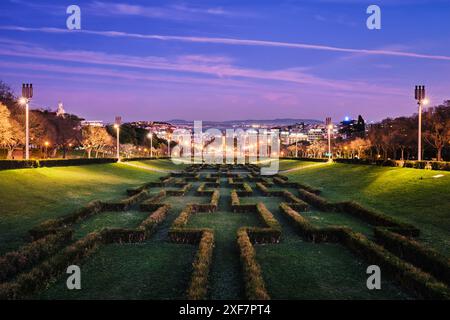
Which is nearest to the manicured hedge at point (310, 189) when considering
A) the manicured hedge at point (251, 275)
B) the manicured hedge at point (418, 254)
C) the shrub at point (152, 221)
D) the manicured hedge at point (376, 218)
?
the manicured hedge at point (376, 218)

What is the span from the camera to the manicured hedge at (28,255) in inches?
328

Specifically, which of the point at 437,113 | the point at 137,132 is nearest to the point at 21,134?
the point at 437,113

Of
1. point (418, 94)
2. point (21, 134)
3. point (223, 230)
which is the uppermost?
point (418, 94)

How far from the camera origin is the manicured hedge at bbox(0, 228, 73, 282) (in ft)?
27.4

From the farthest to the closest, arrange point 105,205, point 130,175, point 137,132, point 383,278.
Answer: point 137,132
point 130,175
point 105,205
point 383,278

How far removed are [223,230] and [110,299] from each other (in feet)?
22.3

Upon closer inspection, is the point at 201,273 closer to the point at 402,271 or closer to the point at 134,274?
the point at 134,274

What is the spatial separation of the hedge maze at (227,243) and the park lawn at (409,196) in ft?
5.21

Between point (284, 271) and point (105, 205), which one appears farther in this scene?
point (105, 205)

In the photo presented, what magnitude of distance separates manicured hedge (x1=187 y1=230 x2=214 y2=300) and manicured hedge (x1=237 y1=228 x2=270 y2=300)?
86 cm

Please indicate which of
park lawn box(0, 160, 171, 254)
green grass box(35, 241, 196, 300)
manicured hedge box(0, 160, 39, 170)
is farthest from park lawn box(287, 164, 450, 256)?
manicured hedge box(0, 160, 39, 170)

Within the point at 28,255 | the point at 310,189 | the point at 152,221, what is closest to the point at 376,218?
the point at 152,221
